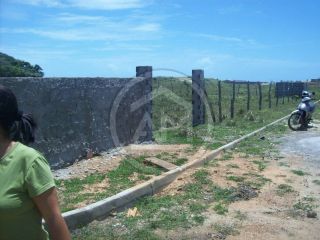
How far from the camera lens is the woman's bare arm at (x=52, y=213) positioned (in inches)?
89.1

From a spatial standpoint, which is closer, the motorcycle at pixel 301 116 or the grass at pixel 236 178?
the grass at pixel 236 178

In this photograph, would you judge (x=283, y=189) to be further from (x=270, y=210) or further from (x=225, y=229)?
(x=225, y=229)

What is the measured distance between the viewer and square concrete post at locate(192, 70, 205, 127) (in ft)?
52.9

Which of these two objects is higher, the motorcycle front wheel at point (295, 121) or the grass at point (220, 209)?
the motorcycle front wheel at point (295, 121)

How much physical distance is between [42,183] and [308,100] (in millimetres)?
15279

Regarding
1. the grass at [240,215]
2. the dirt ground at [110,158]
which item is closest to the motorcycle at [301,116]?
the dirt ground at [110,158]

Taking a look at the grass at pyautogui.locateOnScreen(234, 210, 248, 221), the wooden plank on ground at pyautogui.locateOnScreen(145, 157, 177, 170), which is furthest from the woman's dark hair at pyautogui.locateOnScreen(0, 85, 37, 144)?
the wooden plank on ground at pyautogui.locateOnScreen(145, 157, 177, 170)

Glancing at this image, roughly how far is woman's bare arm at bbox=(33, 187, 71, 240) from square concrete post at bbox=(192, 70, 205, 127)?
13871mm

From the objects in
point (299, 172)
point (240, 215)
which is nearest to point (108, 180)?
point (240, 215)

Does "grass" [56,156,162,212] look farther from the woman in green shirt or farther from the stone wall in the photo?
the woman in green shirt

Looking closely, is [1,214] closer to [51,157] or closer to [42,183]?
[42,183]

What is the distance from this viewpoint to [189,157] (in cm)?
1005


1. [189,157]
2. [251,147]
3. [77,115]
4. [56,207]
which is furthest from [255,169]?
[56,207]

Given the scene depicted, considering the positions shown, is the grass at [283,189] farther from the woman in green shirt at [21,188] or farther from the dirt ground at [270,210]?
the woman in green shirt at [21,188]
